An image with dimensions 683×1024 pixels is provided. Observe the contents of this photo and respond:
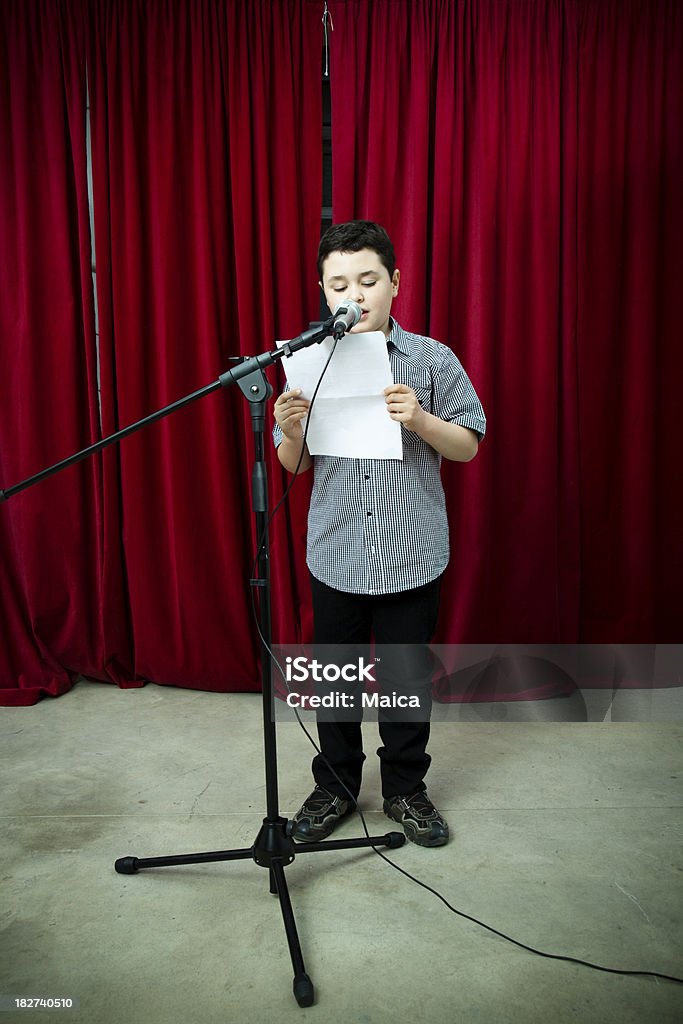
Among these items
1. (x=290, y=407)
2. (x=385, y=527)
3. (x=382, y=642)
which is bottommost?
(x=382, y=642)

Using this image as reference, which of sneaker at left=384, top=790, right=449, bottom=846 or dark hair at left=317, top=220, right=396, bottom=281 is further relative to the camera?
sneaker at left=384, top=790, right=449, bottom=846

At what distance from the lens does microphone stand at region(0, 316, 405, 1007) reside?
1.34 metres

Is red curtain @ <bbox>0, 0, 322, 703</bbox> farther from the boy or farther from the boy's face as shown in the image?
the boy's face

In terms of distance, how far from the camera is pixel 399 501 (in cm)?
172

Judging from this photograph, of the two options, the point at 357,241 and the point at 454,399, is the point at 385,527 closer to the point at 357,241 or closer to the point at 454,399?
the point at 454,399

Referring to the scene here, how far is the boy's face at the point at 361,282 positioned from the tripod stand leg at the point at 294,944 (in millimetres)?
1093

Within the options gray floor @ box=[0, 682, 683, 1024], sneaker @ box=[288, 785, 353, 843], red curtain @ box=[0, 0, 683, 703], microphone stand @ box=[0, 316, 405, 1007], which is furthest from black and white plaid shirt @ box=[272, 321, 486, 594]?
red curtain @ box=[0, 0, 683, 703]

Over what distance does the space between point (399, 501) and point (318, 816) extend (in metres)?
0.75

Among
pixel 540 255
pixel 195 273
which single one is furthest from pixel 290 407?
pixel 540 255

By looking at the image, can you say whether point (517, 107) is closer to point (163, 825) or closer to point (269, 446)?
point (269, 446)

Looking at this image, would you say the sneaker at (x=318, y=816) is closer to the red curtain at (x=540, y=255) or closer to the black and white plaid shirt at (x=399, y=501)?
the black and white plaid shirt at (x=399, y=501)

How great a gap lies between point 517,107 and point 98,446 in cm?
195

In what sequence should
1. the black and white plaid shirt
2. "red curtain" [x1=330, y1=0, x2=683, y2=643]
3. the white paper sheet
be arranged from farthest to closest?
"red curtain" [x1=330, y1=0, x2=683, y2=643] < the black and white plaid shirt < the white paper sheet

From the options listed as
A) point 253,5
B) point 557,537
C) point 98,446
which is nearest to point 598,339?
point 557,537
